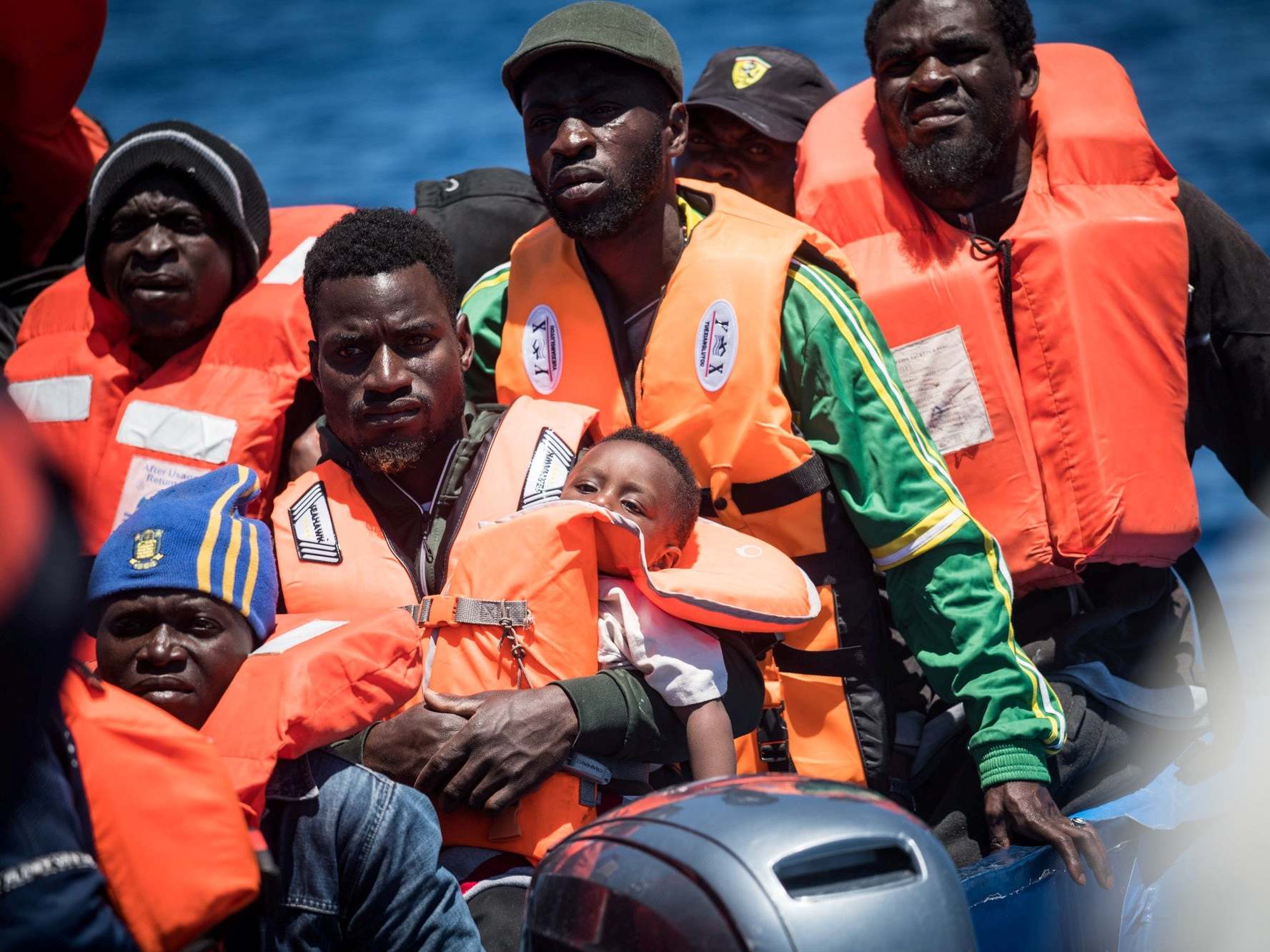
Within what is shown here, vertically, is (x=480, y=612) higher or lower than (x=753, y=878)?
higher

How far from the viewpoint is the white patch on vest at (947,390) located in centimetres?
332

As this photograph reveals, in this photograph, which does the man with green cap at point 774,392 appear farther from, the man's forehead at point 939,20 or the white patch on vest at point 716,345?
the man's forehead at point 939,20

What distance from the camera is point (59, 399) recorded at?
3.64 meters

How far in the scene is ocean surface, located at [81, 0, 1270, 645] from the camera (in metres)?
11.7

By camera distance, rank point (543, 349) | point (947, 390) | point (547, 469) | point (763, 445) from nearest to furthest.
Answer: point (547, 469)
point (763, 445)
point (543, 349)
point (947, 390)

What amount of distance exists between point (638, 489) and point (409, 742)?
0.64 meters

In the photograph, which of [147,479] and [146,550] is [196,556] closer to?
[146,550]

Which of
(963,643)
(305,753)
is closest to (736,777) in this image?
(305,753)

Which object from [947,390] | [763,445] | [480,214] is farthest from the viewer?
[480,214]

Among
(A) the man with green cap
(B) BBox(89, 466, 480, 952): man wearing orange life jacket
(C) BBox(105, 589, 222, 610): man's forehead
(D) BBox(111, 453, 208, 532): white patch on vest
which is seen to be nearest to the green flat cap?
(A) the man with green cap

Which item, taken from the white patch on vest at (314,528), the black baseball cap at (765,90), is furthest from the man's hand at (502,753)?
the black baseball cap at (765,90)

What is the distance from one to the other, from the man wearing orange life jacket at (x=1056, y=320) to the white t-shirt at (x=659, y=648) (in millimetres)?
822

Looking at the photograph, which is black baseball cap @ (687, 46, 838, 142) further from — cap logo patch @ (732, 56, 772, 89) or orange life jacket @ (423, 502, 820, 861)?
orange life jacket @ (423, 502, 820, 861)

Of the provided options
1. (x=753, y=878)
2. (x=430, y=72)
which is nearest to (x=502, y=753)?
(x=753, y=878)
